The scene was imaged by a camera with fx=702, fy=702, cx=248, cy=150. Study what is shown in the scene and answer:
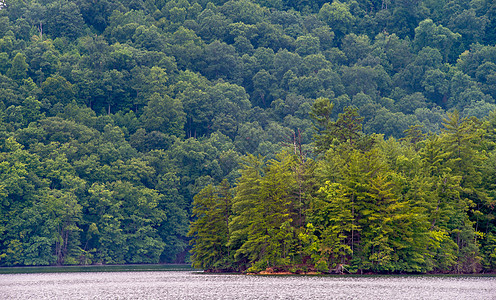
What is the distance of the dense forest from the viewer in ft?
254

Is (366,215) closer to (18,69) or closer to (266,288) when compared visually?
(266,288)

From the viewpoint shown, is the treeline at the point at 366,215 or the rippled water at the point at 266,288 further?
the treeline at the point at 366,215

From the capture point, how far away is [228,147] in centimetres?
14488

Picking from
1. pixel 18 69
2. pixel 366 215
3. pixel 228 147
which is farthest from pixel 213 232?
pixel 18 69

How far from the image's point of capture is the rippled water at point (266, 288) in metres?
51.6

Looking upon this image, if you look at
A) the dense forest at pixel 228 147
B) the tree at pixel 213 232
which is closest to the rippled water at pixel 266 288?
the dense forest at pixel 228 147

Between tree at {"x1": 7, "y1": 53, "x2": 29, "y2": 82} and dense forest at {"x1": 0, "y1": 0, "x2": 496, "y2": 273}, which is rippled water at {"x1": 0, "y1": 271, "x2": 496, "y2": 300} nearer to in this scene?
dense forest at {"x1": 0, "y1": 0, "x2": 496, "y2": 273}

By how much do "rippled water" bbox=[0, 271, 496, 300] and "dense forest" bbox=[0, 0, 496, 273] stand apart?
28.4 ft

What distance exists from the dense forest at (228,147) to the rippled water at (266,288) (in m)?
8.67

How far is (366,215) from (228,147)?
234 feet

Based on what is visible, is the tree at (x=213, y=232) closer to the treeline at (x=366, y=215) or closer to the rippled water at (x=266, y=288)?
the treeline at (x=366, y=215)

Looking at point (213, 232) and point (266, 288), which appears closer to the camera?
point (266, 288)

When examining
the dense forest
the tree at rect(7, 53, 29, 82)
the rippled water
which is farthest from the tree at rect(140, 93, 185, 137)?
the rippled water

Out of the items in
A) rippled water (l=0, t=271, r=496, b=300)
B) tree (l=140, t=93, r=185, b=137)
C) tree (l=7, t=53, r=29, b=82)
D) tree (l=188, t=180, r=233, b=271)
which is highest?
tree (l=7, t=53, r=29, b=82)
